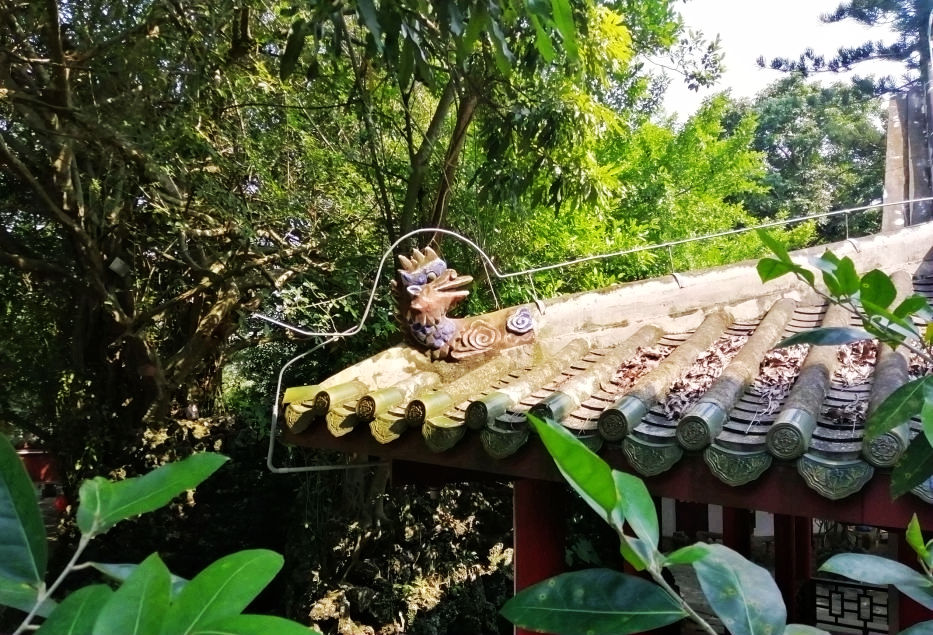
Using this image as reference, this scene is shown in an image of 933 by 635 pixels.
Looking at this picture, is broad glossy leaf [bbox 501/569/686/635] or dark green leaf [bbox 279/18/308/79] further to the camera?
dark green leaf [bbox 279/18/308/79]

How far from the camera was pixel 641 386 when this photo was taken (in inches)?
74.8

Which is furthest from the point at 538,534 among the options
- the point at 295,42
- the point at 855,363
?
the point at 295,42

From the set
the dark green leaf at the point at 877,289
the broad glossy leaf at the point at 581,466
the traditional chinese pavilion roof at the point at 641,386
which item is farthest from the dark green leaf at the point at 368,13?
the broad glossy leaf at the point at 581,466

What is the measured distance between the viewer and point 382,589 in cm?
564

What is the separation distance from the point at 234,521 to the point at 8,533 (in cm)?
675

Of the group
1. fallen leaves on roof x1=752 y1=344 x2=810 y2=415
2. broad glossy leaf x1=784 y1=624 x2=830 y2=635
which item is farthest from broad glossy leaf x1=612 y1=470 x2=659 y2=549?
fallen leaves on roof x1=752 y1=344 x2=810 y2=415

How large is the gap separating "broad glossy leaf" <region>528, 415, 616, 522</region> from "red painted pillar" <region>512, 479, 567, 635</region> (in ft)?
5.48

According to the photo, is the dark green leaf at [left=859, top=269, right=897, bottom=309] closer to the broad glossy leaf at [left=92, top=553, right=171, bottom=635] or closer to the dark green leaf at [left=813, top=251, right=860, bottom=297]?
the dark green leaf at [left=813, top=251, right=860, bottom=297]

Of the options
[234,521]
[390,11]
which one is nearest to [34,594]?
[390,11]

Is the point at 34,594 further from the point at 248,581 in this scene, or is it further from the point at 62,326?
the point at 62,326

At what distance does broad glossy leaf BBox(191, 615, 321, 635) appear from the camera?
45 centimetres

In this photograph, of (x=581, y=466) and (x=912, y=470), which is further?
(x=912, y=470)

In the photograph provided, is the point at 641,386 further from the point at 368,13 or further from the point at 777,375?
the point at 368,13

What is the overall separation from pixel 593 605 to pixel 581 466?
0.64 feet
